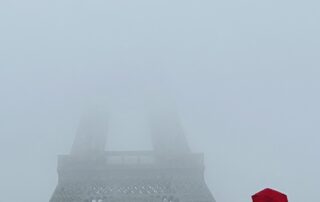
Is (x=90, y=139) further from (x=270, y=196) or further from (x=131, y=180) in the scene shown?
(x=270, y=196)

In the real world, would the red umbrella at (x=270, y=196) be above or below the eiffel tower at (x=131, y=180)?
above

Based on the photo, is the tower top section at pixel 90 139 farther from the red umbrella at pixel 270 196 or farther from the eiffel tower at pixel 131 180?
the red umbrella at pixel 270 196

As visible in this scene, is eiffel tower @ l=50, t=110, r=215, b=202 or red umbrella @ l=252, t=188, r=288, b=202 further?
eiffel tower @ l=50, t=110, r=215, b=202

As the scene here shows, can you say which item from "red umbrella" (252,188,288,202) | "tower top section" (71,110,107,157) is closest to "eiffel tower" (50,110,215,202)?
"tower top section" (71,110,107,157)

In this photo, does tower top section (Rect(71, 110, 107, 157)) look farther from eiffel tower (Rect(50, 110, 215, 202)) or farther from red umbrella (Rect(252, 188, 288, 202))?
red umbrella (Rect(252, 188, 288, 202))

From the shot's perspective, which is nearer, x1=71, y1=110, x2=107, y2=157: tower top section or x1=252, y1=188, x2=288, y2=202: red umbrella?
x1=252, y1=188, x2=288, y2=202: red umbrella

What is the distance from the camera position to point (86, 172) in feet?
129

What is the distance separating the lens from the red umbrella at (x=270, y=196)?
14.1 ft

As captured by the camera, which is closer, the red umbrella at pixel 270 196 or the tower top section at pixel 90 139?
the red umbrella at pixel 270 196

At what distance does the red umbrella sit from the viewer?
14.1ft

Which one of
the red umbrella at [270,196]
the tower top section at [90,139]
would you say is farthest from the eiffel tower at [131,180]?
the red umbrella at [270,196]

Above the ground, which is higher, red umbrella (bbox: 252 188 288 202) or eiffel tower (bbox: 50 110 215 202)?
red umbrella (bbox: 252 188 288 202)

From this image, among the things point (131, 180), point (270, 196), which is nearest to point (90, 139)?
point (131, 180)

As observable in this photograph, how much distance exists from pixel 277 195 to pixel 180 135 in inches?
1800
